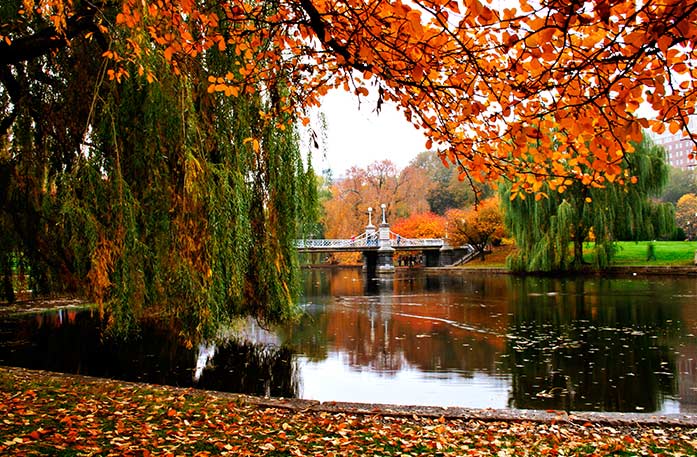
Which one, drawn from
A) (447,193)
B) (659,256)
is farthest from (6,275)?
(447,193)

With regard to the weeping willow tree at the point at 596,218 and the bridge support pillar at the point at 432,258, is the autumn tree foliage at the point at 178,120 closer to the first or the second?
the weeping willow tree at the point at 596,218

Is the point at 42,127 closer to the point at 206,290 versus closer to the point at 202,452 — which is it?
the point at 206,290

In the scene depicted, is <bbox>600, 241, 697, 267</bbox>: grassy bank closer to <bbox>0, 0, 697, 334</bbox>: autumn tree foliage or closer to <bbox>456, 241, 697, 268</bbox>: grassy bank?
<bbox>456, 241, 697, 268</bbox>: grassy bank

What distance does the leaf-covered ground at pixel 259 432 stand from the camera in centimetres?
374

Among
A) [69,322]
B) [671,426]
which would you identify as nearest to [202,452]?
[671,426]

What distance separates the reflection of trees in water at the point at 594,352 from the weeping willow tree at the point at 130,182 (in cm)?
379

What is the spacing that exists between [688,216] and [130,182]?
45802mm

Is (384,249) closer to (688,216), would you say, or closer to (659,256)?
(659,256)

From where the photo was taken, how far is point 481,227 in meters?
38.5

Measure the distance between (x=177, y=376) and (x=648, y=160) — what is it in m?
22.7

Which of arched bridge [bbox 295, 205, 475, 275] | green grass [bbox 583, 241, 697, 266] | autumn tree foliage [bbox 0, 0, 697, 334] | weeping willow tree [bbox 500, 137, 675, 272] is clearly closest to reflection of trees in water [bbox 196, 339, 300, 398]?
autumn tree foliage [bbox 0, 0, 697, 334]

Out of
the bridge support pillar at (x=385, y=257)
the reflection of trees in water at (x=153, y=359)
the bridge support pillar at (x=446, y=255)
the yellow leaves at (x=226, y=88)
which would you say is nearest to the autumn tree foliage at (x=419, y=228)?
the bridge support pillar at (x=446, y=255)

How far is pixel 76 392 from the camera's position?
5.34 metres

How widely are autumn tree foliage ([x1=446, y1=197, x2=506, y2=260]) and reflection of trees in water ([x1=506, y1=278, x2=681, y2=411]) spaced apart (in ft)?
69.6
